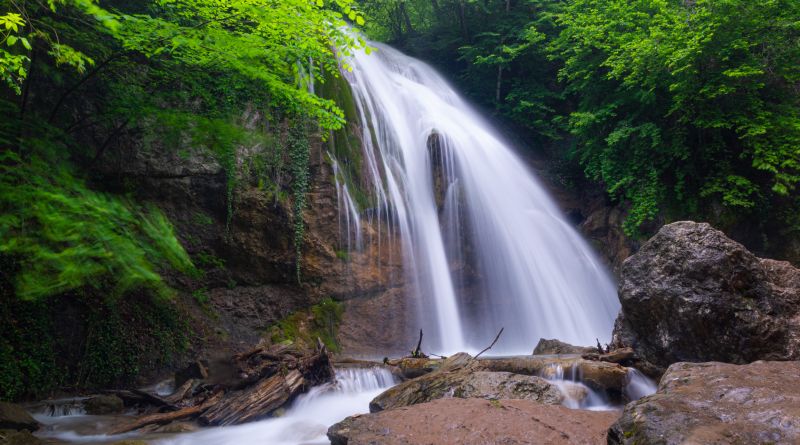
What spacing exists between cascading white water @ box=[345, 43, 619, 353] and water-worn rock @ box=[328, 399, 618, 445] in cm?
634

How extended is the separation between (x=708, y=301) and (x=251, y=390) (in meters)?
6.37

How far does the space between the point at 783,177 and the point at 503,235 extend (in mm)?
6440

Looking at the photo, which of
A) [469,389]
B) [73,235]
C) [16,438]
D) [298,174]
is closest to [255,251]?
[298,174]

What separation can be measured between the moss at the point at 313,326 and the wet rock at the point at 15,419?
4.20 metres

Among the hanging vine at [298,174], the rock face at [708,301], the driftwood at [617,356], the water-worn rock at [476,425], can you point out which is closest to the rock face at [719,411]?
the water-worn rock at [476,425]

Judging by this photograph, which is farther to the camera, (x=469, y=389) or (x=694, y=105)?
(x=694, y=105)

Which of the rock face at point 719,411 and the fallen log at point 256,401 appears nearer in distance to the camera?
the rock face at point 719,411

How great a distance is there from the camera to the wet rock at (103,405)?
583 centimetres

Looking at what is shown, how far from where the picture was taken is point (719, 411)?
3117 mm

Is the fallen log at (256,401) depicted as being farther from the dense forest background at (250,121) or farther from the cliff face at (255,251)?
the cliff face at (255,251)

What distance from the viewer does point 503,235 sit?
510 inches

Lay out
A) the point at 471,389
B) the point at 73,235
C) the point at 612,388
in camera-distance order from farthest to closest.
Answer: the point at 612,388, the point at 471,389, the point at 73,235

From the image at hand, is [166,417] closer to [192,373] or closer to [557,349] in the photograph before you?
[192,373]

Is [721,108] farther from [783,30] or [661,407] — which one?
[661,407]
